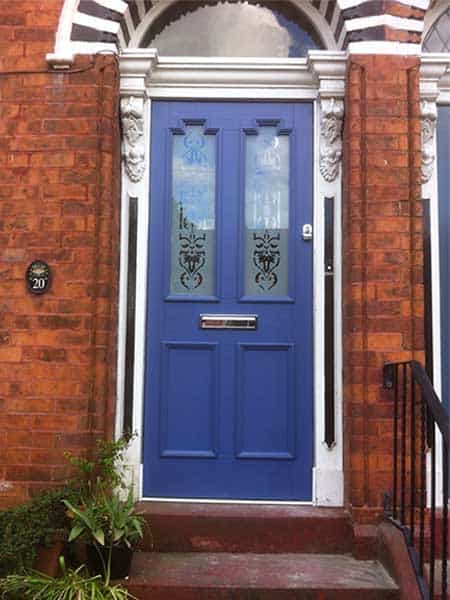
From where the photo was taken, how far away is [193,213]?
15.0 feet

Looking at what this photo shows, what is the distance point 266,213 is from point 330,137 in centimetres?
63

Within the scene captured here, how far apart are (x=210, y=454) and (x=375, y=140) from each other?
218cm

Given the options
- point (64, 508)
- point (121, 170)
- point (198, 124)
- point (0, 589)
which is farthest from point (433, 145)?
point (0, 589)

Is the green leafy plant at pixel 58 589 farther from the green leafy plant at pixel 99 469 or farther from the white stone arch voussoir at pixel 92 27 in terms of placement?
the white stone arch voussoir at pixel 92 27

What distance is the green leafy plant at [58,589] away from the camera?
3297 mm

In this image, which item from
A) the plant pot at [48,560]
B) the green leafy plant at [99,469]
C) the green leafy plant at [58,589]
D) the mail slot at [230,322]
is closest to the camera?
the green leafy plant at [58,589]

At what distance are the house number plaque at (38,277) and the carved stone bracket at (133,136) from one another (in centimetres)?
83

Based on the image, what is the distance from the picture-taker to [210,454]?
437cm

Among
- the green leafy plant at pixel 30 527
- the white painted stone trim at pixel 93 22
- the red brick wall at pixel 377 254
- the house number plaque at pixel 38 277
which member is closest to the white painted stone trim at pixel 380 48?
the red brick wall at pixel 377 254

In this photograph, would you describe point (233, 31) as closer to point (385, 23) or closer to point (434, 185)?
point (385, 23)

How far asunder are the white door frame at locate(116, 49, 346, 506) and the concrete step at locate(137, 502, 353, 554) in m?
0.27

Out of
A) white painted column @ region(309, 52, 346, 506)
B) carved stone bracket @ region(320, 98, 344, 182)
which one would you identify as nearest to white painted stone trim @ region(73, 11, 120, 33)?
white painted column @ region(309, 52, 346, 506)

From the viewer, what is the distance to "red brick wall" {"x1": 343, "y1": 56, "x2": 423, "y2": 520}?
4020mm

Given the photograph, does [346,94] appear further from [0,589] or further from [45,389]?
[0,589]
